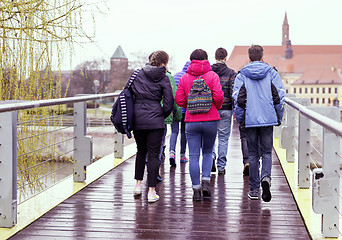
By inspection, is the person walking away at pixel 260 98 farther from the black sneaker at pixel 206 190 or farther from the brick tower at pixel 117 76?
the brick tower at pixel 117 76

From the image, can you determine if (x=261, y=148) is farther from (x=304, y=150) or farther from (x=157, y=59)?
(x=157, y=59)

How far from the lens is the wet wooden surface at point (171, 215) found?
430 cm


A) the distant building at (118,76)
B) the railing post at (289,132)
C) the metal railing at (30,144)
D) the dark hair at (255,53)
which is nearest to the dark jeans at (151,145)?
the metal railing at (30,144)

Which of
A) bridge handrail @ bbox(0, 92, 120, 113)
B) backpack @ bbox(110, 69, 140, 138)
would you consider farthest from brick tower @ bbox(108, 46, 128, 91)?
backpack @ bbox(110, 69, 140, 138)

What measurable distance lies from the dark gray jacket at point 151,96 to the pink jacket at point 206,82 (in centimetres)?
17

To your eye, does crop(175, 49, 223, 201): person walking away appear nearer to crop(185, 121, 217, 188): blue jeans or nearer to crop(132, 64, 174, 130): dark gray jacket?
crop(185, 121, 217, 188): blue jeans

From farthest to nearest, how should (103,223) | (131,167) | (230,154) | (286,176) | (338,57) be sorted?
(338,57), (230,154), (131,167), (286,176), (103,223)

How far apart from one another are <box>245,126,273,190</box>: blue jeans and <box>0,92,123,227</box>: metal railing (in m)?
1.82

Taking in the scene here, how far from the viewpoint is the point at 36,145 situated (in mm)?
5457

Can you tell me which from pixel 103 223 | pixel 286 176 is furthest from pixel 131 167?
pixel 103 223

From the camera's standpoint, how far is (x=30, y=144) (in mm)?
5434

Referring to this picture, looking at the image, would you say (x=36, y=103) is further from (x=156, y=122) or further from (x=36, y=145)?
(x=156, y=122)

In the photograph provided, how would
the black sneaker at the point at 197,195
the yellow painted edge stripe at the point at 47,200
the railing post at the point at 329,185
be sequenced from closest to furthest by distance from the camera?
the railing post at the point at 329,185 < the yellow painted edge stripe at the point at 47,200 < the black sneaker at the point at 197,195

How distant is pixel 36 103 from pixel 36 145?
807mm
